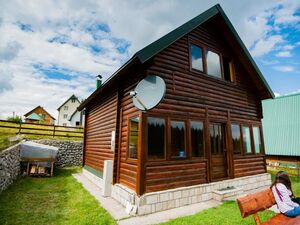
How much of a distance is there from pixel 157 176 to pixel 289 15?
27.4 ft

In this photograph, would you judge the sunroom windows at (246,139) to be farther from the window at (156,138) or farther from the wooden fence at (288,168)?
the window at (156,138)

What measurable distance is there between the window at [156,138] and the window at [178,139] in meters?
0.40

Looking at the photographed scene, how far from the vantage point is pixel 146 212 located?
207 inches

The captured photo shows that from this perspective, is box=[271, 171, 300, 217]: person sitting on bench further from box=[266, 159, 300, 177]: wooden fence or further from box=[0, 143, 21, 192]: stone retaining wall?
box=[266, 159, 300, 177]: wooden fence

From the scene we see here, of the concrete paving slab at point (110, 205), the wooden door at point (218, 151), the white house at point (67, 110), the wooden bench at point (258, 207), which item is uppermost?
the white house at point (67, 110)

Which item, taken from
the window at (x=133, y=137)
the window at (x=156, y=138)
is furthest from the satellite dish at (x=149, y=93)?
the window at (x=133, y=137)

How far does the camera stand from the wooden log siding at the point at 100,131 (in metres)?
8.02

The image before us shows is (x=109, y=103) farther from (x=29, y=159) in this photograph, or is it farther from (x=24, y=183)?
(x=29, y=159)

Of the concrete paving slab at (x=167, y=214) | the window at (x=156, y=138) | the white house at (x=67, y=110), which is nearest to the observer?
the concrete paving slab at (x=167, y=214)

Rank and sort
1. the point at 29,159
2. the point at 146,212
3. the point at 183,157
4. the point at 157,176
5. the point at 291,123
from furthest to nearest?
the point at 291,123 < the point at 29,159 < the point at 183,157 < the point at 157,176 < the point at 146,212

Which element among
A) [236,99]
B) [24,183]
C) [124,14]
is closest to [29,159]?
[24,183]

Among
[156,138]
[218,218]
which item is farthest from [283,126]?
[156,138]

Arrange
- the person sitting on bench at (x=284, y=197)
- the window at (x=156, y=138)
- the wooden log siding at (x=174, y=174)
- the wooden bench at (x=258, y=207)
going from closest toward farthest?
1. the wooden bench at (x=258, y=207)
2. the person sitting on bench at (x=284, y=197)
3. the wooden log siding at (x=174, y=174)
4. the window at (x=156, y=138)

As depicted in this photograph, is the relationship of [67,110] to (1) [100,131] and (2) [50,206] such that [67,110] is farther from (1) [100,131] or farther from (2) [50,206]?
(2) [50,206]
